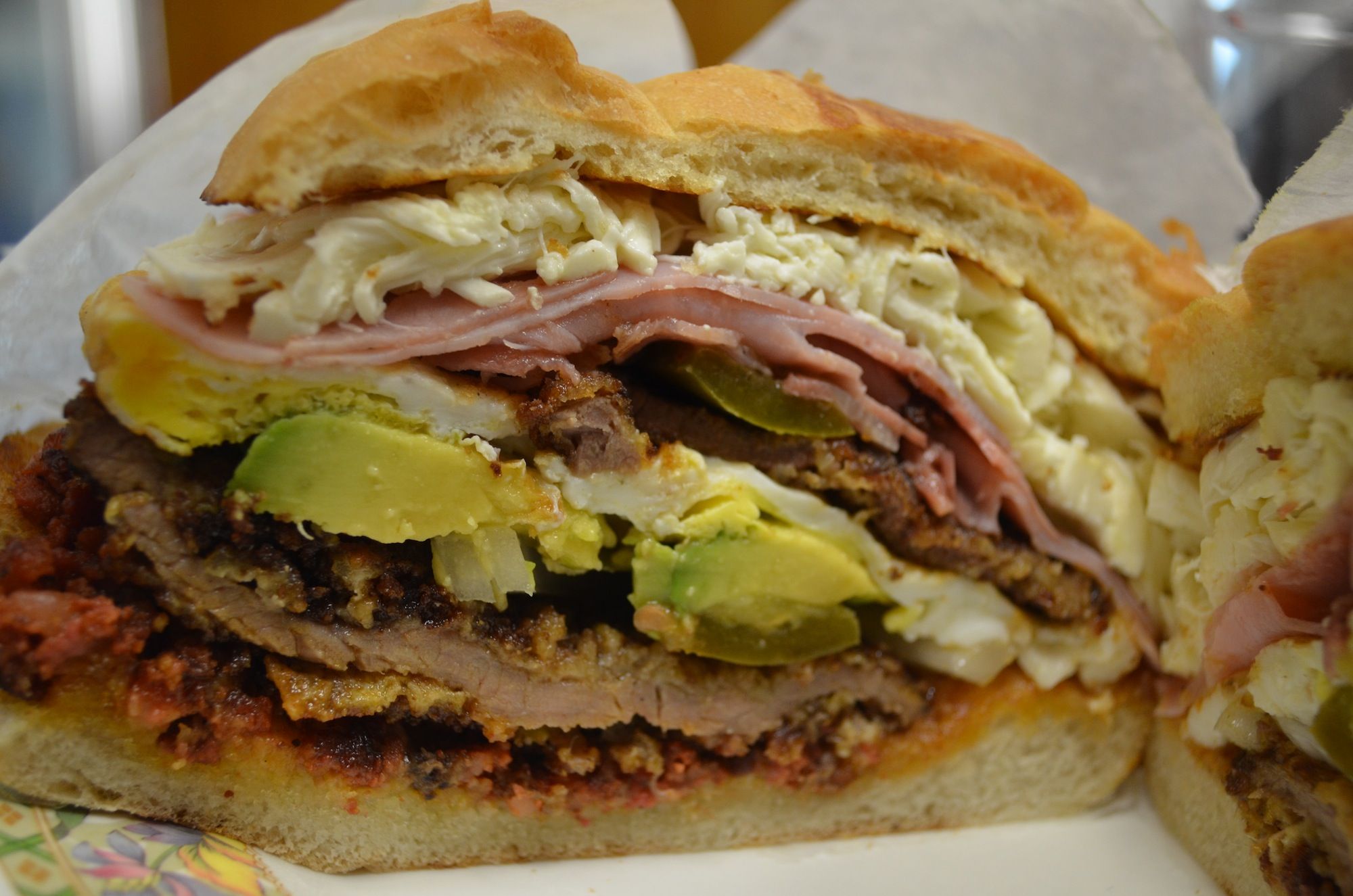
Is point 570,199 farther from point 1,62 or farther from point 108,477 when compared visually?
point 1,62

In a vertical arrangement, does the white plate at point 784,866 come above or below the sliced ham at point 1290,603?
below

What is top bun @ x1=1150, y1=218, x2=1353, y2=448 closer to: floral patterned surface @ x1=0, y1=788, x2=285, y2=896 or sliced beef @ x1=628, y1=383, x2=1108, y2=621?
sliced beef @ x1=628, y1=383, x2=1108, y2=621

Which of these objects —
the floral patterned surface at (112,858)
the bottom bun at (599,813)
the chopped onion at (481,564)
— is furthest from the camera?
the chopped onion at (481,564)

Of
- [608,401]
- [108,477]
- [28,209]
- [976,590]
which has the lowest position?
[28,209]

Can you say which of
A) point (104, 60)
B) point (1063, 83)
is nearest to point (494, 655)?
point (1063, 83)

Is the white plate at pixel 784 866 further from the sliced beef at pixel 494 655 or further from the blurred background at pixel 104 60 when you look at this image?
the blurred background at pixel 104 60

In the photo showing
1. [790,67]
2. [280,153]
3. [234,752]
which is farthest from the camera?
[790,67]

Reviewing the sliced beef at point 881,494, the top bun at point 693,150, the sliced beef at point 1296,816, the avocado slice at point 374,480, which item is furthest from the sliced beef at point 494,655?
the sliced beef at point 1296,816

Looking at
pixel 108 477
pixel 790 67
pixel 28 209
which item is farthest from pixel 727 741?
pixel 28 209
